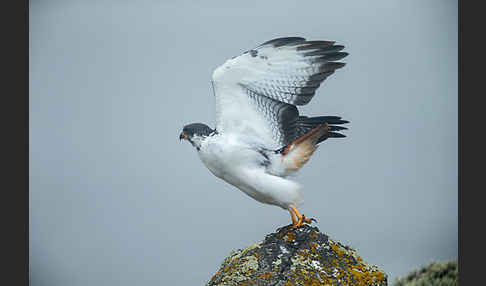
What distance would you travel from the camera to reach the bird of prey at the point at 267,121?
209 inches

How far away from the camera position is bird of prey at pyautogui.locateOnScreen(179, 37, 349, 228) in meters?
5.32

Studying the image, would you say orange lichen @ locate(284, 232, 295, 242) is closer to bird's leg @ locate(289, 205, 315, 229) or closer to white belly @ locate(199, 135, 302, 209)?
bird's leg @ locate(289, 205, 315, 229)

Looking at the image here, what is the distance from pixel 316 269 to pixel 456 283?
2.36 m

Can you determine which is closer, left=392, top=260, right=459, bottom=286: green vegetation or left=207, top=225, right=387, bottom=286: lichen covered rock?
left=207, top=225, right=387, bottom=286: lichen covered rock

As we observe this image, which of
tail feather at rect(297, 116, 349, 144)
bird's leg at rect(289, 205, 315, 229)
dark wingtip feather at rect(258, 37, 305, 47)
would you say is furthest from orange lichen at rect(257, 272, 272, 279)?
dark wingtip feather at rect(258, 37, 305, 47)

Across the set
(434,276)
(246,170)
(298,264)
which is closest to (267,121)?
(246,170)

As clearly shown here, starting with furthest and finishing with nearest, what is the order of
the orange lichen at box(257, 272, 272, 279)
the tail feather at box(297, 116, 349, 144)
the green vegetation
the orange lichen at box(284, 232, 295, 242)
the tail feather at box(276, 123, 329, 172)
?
the green vegetation, the tail feather at box(297, 116, 349, 144), the tail feather at box(276, 123, 329, 172), the orange lichen at box(284, 232, 295, 242), the orange lichen at box(257, 272, 272, 279)

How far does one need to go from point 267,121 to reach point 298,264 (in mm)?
1145

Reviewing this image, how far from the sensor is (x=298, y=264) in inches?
195

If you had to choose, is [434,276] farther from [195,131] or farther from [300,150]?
[195,131]

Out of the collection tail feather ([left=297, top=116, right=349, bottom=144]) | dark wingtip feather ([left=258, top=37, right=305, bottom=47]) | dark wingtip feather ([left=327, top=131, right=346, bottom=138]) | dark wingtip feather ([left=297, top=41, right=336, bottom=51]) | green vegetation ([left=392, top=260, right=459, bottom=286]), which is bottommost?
green vegetation ([left=392, top=260, right=459, bottom=286])

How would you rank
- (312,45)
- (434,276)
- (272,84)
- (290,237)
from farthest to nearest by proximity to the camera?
(434,276)
(272,84)
(312,45)
(290,237)

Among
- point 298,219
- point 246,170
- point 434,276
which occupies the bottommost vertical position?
point 434,276

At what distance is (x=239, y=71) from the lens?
5336 mm
